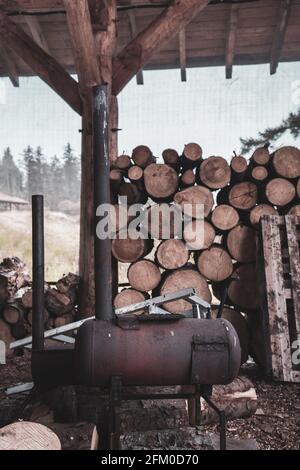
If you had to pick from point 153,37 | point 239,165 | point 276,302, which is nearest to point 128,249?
point 239,165

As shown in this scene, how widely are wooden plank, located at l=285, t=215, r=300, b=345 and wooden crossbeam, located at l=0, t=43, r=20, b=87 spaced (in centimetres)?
412

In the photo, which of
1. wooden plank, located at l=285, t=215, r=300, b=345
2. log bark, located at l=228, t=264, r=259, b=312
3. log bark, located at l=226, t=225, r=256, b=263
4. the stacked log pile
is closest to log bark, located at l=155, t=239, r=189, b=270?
the stacked log pile

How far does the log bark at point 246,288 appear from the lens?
4.07 meters

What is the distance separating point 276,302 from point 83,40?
2883 millimetres

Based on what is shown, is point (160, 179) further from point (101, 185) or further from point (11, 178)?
point (11, 178)

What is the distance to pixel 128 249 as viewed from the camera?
13.3 ft

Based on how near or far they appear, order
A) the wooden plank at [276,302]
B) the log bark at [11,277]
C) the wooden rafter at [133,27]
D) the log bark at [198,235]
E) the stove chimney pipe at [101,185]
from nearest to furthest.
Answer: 1. the stove chimney pipe at [101,185]
2. the wooden plank at [276,302]
3. the log bark at [198,235]
4. the log bark at [11,277]
5. the wooden rafter at [133,27]

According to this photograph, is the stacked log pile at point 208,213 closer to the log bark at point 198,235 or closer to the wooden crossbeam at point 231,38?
the log bark at point 198,235

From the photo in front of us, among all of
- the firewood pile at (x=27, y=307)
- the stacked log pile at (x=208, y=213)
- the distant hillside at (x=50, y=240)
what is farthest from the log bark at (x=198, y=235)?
the distant hillside at (x=50, y=240)

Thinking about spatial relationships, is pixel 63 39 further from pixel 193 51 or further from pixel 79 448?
pixel 79 448

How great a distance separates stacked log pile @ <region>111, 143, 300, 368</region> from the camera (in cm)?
398

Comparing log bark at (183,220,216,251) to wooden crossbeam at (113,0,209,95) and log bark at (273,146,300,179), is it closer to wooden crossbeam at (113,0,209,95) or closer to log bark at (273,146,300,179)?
log bark at (273,146,300,179)

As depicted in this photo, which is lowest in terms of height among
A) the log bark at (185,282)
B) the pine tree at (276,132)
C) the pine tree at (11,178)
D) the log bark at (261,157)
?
the log bark at (185,282)

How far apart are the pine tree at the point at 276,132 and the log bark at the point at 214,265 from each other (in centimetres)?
230
